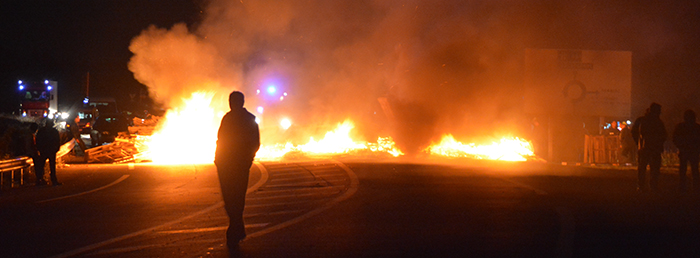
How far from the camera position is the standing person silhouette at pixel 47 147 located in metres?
11.0

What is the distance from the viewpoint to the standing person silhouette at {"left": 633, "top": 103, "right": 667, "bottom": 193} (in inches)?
369

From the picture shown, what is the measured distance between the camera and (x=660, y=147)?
371 inches

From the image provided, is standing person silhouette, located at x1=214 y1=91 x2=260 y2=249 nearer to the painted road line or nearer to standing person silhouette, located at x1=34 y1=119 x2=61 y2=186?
the painted road line

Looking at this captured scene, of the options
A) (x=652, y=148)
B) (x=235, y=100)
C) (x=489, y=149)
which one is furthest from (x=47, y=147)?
(x=489, y=149)

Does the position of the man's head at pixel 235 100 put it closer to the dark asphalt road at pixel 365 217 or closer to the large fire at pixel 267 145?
the dark asphalt road at pixel 365 217

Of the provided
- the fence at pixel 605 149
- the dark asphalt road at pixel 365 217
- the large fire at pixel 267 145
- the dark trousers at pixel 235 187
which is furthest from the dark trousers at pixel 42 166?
the fence at pixel 605 149

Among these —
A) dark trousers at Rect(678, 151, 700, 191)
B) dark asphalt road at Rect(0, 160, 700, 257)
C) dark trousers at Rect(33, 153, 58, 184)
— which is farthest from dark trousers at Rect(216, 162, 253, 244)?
dark trousers at Rect(678, 151, 700, 191)

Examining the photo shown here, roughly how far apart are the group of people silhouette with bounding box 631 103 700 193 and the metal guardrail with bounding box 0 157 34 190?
12.3m

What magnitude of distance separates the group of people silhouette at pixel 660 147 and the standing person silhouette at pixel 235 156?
24.2ft

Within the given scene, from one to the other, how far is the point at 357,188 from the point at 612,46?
1458 centimetres

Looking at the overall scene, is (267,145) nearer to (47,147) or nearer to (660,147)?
(47,147)

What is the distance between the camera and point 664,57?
66.4ft

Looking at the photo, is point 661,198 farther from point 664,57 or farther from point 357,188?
point 664,57

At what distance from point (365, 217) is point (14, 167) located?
8.30 metres
